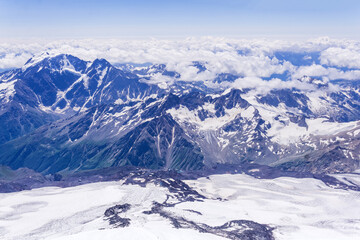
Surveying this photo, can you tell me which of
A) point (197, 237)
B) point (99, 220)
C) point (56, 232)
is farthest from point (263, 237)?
→ point (56, 232)

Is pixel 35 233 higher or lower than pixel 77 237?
lower

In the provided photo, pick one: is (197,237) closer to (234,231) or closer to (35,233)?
(234,231)

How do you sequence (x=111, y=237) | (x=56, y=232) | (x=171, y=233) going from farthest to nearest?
(x=56, y=232) → (x=171, y=233) → (x=111, y=237)

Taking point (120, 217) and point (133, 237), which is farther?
point (120, 217)

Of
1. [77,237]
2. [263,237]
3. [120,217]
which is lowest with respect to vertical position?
[263,237]

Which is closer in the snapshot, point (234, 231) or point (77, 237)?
point (77, 237)

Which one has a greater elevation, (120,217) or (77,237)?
(77,237)

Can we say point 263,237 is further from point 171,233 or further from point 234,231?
point 171,233

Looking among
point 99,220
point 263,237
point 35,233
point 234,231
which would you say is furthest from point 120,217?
point 263,237

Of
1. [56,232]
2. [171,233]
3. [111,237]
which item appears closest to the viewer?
[111,237]
